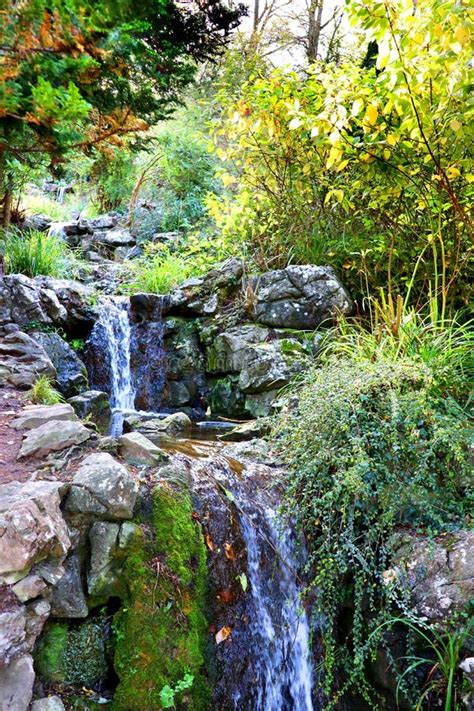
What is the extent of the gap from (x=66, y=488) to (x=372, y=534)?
1.70 m

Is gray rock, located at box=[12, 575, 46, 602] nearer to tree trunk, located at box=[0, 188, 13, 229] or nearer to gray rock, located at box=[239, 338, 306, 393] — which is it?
gray rock, located at box=[239, 338, 306, 393]

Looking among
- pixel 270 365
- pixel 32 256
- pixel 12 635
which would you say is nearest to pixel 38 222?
pixel 32 256

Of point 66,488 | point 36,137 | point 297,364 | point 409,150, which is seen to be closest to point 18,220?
point 297,364

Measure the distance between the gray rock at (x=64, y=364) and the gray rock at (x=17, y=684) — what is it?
336cm

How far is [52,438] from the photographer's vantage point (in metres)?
2.80

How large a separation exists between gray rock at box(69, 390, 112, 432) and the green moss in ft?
7.29

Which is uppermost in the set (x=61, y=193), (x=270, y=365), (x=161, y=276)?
(x=61, y=193)

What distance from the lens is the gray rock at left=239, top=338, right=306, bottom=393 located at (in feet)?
17.0

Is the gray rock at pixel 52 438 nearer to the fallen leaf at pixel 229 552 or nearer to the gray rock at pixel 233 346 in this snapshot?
the fallen leaf at pixel 229 552

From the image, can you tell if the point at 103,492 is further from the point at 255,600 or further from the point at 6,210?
the point at 6,210

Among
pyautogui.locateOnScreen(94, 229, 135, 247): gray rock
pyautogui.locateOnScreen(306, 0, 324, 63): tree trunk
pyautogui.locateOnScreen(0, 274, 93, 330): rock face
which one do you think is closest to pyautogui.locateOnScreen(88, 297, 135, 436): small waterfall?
pyautogui.locateOnScreen(0, 274, 93, 330): rock face

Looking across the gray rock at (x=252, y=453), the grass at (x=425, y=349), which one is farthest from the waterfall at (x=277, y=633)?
the grass at (x=425, y=349)

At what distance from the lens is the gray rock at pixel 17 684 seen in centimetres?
182

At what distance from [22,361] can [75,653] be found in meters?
2.91
